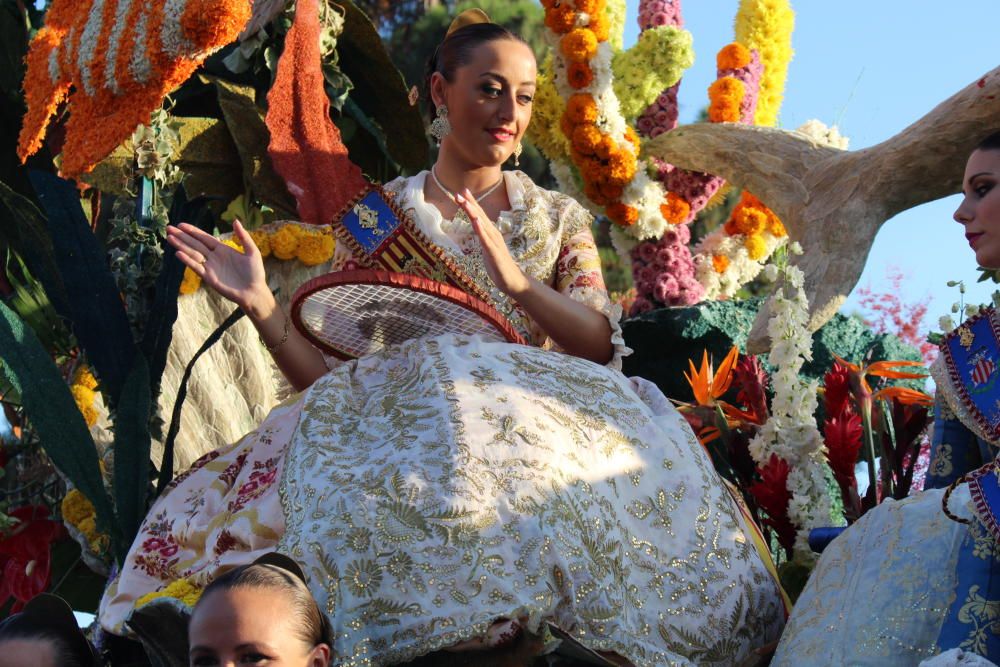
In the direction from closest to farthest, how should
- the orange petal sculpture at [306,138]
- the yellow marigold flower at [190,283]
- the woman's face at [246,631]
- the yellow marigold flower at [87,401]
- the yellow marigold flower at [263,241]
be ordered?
the woman's face at [246,631] → the yellow marigold flower at [87,401] → the yellow marigold flower at [190,283] → the yellow marigold flower at [263,241] → the orange petal sculpture at [306,138]

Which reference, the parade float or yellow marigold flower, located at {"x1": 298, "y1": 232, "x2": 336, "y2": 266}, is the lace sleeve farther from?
yellow marigold flower, located at {"x1": 298, "y1": 232, "x2": 336, "y2": 266}

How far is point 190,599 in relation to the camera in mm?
2371

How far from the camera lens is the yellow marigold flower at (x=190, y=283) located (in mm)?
4301

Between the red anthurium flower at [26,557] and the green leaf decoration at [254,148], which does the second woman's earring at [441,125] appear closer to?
the red anthurium flower at [26,557]

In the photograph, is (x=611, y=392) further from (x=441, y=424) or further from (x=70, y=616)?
(x=70, y=616)

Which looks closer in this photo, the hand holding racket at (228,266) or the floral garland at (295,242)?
the hand holding racket at (228,266)

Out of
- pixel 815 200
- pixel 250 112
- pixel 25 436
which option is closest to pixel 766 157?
pixel 815 200

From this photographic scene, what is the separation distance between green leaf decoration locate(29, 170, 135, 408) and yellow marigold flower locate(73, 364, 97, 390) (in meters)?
0.78

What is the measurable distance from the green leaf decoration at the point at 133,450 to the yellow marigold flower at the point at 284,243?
4.26 ft

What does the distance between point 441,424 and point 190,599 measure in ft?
1.88

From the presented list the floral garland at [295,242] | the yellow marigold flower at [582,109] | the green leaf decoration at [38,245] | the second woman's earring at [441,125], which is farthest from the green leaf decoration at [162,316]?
the yellow marigold flower at [582,109]

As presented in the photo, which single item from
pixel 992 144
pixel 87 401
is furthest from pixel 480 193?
pixel 87 401

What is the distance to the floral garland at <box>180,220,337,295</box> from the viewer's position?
4543mm

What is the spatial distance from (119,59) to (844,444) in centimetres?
246
